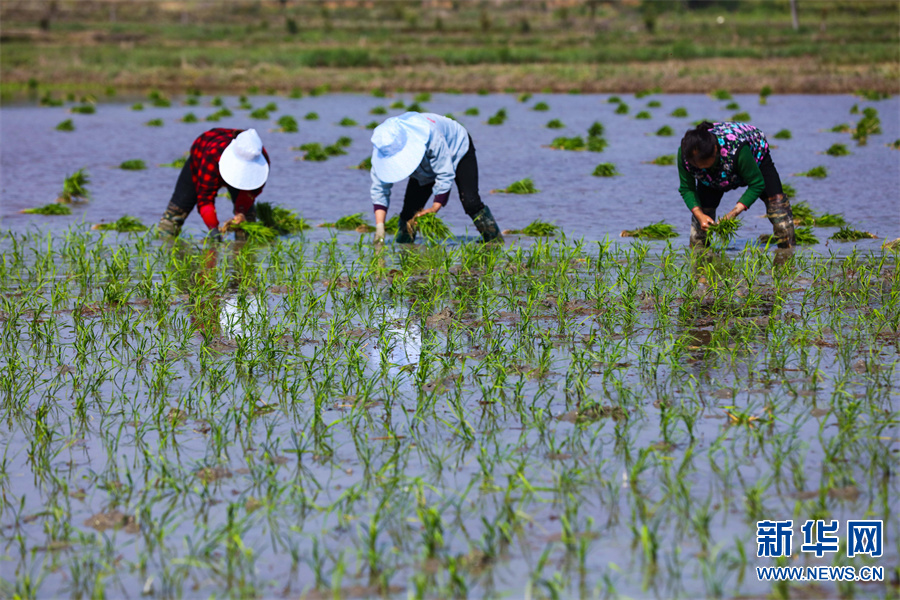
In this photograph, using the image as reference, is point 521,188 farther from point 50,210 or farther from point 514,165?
point 50,210

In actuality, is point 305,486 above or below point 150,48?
below

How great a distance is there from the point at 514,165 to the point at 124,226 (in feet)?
20.9

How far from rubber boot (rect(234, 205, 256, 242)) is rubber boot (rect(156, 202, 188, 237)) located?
493 millimetres

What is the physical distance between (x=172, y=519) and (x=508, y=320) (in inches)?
120

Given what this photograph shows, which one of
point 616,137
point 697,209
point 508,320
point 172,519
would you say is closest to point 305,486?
point 172,519

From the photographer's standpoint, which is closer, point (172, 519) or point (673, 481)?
point (172, 519)

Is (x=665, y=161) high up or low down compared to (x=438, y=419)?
up

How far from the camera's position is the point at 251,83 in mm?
33375

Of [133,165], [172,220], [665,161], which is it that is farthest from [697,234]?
[133,165]

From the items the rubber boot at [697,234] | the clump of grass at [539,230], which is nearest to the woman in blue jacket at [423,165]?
the clump of grass at [539,230]

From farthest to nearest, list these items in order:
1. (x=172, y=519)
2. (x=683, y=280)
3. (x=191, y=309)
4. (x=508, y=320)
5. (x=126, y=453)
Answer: (x=683, y=280) < (x=191, y=309) < (x=508, y=320) < (x=126, y=453) < (x=172, y=519)

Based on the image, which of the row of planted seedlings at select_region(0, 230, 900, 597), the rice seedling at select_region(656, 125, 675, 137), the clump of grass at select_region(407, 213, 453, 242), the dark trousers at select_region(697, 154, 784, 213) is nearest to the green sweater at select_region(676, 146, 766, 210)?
the dark trousers at select_region(697, 154, 784, 213)

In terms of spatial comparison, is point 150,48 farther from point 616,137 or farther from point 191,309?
point 191,309

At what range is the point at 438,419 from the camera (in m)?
4.50
